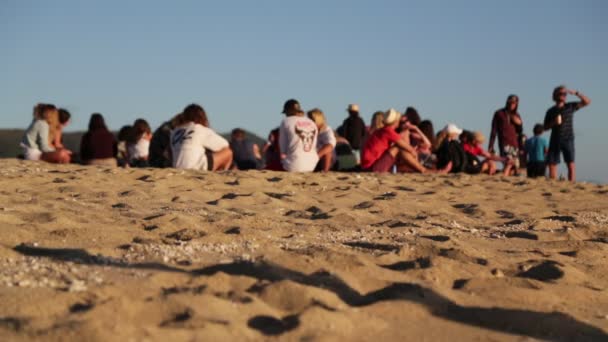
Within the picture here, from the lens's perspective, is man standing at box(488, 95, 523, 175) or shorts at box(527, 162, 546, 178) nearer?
man standing at box(488, 95, 523, 175)

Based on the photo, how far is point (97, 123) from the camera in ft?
37.0

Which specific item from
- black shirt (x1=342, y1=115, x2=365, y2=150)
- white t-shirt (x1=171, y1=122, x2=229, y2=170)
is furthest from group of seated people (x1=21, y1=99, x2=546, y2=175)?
black shirt (x1=342, y1=115, x2=365, y2=150)

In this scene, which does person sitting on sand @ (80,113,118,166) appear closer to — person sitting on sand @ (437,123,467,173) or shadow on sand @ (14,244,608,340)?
person sitting on sand @ (437,123,467,173)

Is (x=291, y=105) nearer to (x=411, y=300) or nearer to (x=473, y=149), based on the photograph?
(x=473, y=149)

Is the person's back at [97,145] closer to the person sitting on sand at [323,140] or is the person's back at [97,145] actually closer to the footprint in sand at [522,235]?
the person sitting on sand at [323,140]

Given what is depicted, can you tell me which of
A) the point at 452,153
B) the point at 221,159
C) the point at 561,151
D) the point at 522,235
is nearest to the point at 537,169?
the point at 561,151

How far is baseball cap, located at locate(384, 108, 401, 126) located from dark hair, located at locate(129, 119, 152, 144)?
3852 millimetres

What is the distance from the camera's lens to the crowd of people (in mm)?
9836

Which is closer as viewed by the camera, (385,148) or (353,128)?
(385,148)

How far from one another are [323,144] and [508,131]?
3292 mm

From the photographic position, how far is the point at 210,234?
14.1ft

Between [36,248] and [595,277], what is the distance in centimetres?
287

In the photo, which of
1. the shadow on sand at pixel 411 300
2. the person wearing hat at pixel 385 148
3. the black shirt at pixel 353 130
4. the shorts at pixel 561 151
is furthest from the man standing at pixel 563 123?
the shadow on sand at pixel 411 300

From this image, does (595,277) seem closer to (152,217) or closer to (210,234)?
(210,234)
